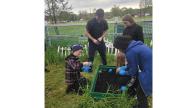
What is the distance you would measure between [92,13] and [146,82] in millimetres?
733

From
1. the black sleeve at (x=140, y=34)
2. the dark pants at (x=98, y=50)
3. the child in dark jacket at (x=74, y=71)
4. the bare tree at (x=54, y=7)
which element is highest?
the bare tree at (x=54, y=7)

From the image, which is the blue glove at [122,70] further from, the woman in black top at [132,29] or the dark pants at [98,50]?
the woman in black top at [132,29]

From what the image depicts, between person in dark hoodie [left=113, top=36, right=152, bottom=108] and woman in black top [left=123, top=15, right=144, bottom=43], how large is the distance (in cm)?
3

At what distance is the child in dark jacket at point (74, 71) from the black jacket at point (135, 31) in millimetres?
424

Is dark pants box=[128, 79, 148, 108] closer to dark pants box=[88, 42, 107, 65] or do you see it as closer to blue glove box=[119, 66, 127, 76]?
blue glove box=[119, 66, 127, 76]

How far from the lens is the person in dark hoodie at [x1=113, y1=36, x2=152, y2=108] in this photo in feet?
11.7

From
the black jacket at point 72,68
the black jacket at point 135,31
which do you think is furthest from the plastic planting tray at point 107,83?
the black jacket at point 135,31

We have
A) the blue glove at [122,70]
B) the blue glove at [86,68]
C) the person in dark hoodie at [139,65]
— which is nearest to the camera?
the person in dark hoodie at [139,65]

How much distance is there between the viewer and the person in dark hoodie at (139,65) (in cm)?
356

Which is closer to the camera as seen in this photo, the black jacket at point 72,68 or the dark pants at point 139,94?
the dark pants at point 139,94

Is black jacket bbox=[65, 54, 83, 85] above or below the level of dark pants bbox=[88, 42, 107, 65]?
below

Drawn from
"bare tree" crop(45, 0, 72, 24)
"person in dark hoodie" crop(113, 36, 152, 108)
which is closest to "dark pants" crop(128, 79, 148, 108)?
"person in dark hoodie" crop(113, 36, 152, 108)

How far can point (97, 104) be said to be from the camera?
363 cm
